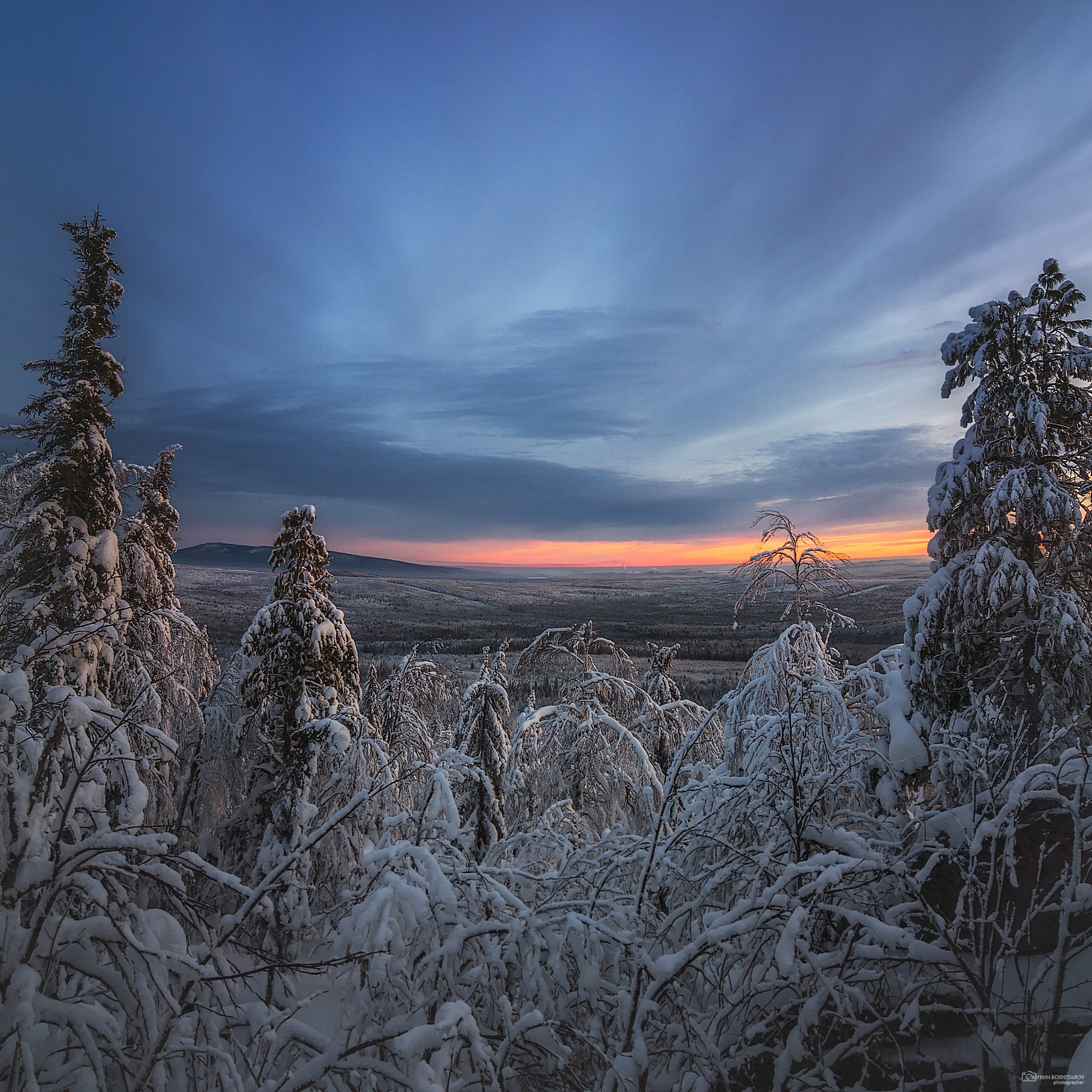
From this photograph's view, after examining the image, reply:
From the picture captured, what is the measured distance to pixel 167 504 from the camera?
57.3 feet

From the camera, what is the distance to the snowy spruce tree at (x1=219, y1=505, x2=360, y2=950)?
9.56 metres

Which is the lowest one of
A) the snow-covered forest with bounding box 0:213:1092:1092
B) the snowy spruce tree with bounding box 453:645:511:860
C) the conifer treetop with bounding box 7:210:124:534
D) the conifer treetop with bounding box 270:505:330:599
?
the snowy spruce tree with bounding box 453:645:511:860

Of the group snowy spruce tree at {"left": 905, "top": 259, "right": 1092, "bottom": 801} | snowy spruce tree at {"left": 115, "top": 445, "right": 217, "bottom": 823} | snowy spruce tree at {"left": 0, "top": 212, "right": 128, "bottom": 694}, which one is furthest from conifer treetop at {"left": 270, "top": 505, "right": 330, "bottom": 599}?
snowy spruce tree at {"left": 905, "top": 259, "right": 1092, "bottom": 801}

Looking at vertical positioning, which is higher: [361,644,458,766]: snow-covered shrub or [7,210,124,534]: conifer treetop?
[7,210,124,534]: conifer treetop

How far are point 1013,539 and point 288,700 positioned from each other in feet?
35.8

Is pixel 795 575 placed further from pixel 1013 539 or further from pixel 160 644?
pixel 160 644

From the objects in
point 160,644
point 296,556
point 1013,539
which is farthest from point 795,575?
point 160,644

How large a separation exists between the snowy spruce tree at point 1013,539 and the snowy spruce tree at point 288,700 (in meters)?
8.20

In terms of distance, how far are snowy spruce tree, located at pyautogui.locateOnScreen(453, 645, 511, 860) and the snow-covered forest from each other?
0.29ft

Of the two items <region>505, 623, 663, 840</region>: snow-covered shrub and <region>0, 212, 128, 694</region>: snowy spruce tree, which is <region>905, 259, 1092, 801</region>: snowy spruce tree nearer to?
<region>505, 623, 663, 840</region>: snow-covered shrub

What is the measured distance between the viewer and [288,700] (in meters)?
9.84

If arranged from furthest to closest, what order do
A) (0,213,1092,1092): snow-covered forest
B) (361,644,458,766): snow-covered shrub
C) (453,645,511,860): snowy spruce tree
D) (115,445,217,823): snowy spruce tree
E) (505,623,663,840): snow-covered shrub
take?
(361,644,458,766): snow-covered shrub
(453,645,511,860): snowy spruce tree
(115,445,217,823): snowy spruce tree
(505,623,663,840): snow-covered shrub
(0,213,1092,1092): snow-covered forest

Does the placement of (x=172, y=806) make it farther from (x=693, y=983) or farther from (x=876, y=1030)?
(x=876, y=1030)

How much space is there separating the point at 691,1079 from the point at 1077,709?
→ 6.69 metres
